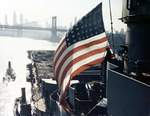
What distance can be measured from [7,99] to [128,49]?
59.6m

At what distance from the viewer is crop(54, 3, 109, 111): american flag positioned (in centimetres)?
1471

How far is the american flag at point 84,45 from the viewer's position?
1471cm

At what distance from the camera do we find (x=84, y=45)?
14.7 metres

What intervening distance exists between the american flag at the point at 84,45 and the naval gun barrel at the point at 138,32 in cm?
263

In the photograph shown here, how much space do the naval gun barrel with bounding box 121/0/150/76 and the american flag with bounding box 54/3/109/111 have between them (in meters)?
2.63

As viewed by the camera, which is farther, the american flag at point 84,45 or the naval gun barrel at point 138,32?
the american flag at point 84,45

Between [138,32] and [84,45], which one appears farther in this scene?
[84,45]

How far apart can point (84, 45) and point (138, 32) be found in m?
3.53

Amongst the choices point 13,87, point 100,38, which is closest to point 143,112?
point 100,38

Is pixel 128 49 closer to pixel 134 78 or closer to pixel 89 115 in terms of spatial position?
pixel 134 78

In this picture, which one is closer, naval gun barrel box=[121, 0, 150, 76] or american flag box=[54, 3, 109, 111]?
naval gun barrel box=[121, 0, 150, 76]

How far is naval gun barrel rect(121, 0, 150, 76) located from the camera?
11.3 metres

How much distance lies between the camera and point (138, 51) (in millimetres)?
11812

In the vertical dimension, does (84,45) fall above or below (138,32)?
below
